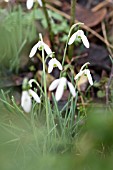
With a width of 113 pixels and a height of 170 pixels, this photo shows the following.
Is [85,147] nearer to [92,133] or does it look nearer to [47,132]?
[92,133]

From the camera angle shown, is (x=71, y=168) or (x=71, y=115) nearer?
(x=71, y=168)

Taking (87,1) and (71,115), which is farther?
(87,1)

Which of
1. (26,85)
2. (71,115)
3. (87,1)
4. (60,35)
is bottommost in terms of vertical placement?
(71,115)

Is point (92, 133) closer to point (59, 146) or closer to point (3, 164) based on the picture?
point (3, 164)

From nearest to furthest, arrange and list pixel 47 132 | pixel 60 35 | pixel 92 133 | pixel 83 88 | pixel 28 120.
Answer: pixel 92 133, pixel 47 132, pixel 28 120, pixel 83 88, pixel 60 35

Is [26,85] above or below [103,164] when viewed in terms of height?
above

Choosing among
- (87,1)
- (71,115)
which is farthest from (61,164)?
(87,1)

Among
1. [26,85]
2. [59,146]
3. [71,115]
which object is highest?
[26,85]

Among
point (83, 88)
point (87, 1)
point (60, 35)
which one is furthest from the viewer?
point (87, 1)

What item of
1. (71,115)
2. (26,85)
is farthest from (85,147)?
(71,115)
